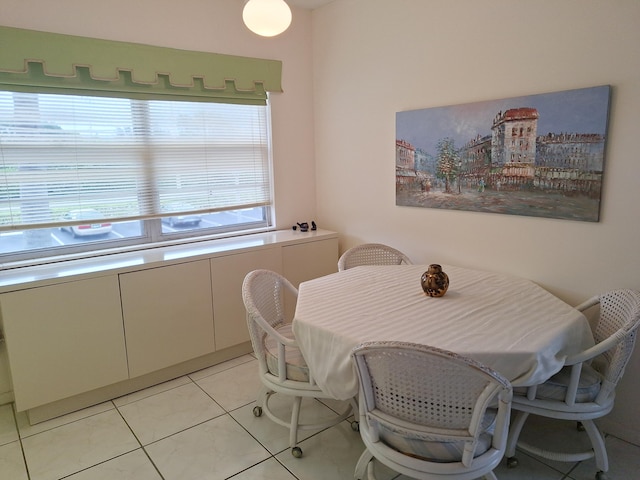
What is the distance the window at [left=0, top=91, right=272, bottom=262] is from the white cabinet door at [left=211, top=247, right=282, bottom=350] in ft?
1.68

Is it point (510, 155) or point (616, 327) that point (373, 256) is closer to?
point (510, 155)

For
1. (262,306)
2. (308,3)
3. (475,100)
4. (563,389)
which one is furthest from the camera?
A: (308,3)

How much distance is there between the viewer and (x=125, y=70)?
287cm

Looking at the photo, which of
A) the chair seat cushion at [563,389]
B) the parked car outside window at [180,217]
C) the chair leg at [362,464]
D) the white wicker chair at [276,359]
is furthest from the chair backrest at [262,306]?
the chair seat cushion at [563,389]

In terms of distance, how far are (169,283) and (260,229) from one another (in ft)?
→ 3.57

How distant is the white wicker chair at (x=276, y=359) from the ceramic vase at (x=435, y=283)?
2.41ft

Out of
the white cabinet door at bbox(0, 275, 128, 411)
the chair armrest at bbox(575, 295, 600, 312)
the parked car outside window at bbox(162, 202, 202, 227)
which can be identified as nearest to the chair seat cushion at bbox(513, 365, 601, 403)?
the chair armrest at bbox(575, 295, 600, 312)

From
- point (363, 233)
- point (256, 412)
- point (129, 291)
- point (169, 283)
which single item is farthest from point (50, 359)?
point (363, 233)

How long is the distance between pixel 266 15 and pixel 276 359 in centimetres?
161

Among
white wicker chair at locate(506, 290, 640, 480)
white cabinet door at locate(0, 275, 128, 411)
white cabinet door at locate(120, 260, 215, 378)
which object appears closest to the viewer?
white wicker chair at locate(506, 290, 640, 480)

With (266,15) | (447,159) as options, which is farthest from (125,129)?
(447,159)

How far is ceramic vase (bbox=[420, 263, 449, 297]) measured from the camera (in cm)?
227

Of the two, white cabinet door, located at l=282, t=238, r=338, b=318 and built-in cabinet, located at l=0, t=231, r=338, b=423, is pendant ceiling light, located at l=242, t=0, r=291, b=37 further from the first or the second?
white cabinet door, located at l=282, t=238, r=338, b=318

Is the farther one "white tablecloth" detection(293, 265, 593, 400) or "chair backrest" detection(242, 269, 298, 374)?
"chair backrest" detection(242, 269, 298, 374)
